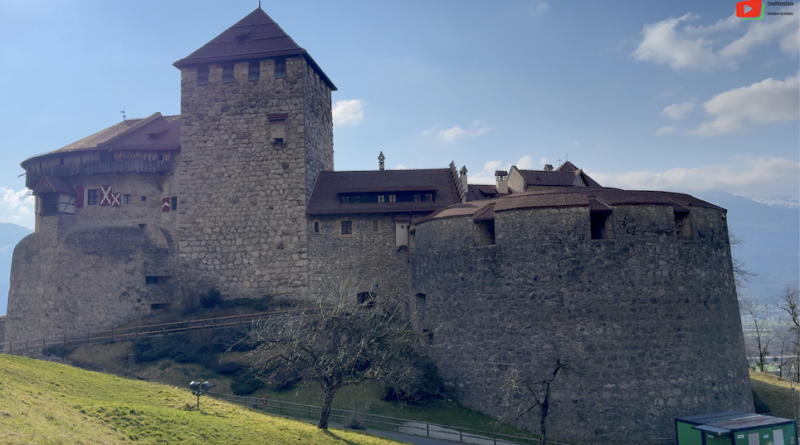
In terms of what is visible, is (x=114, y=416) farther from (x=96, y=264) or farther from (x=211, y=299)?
(x=96, y=264)

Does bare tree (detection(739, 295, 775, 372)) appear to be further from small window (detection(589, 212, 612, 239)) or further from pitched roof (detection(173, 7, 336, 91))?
pitched roof (detection(173, 7, 336, 91))

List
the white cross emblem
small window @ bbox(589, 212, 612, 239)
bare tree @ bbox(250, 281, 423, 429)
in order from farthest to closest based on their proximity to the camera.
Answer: the white cross emblem < small window @ bbox(589, 212, 612, 239) < bare tree @ bbox(250, 281, 423, 429)

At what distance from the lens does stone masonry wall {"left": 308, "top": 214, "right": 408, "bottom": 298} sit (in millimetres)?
33188


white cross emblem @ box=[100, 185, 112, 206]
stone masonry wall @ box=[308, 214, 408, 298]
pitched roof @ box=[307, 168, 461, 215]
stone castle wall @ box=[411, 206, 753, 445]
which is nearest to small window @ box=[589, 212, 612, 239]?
stone castle wall @ box=[411, 206, 753, 445]

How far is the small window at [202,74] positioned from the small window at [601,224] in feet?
80.3

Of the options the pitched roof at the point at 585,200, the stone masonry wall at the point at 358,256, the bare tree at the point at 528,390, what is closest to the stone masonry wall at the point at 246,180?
the stone masonry wall at the point at 358,256

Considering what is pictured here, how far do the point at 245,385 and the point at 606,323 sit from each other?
16.3 m

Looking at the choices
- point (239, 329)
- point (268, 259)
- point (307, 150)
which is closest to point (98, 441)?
point (239, 329)

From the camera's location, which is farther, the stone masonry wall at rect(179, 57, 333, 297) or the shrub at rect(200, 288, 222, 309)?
the stone masonry wall at rect(179, 57, 333, 297)

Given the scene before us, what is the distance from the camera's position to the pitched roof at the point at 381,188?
34000 mm

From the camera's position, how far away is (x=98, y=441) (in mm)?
14297

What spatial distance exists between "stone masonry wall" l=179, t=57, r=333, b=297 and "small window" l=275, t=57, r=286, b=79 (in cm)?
26

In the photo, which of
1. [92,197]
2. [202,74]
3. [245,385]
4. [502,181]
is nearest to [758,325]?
[502,181]

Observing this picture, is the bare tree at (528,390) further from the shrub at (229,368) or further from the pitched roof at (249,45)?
the pitched roof at (249,45)
